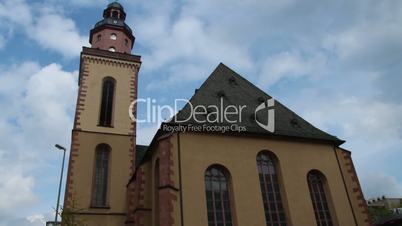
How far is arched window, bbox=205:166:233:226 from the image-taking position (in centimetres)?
1410

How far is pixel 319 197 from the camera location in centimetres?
1633

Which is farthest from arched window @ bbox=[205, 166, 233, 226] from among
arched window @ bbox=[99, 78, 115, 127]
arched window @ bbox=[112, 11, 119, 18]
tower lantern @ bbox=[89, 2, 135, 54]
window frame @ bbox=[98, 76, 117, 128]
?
arched window @ bbox=[112, 11, 119, 18]

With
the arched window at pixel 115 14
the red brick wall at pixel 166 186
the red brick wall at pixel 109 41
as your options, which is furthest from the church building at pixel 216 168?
the arched window at pixel 115 14

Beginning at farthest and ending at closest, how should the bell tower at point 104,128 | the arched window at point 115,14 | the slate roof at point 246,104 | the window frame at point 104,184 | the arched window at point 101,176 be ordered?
1. the arched window at point 115,14
2. the arched window at point 101,176
3. the window frame at point 104,184
4. the bell tower at point 104,128
5. the slate roof at point 246,104

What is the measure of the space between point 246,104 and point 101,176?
9.74 metres

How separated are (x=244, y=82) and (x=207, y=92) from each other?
326 cm

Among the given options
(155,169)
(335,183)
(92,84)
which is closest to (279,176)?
(335,183)

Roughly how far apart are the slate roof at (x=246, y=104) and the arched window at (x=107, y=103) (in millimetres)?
7643

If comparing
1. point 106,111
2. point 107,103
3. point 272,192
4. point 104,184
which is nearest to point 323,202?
point 272,192

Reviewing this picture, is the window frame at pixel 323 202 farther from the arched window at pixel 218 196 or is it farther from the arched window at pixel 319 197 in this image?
the arched window at pixel 218 196

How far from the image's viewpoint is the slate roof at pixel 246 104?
16984mm

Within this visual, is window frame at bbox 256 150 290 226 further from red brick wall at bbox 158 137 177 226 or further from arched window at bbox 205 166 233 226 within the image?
red brick wall at bbox 158 137 177 226

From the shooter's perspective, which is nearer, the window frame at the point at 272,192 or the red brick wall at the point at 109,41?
the window frame at the point at 272,192

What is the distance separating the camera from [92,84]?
78.2ft
